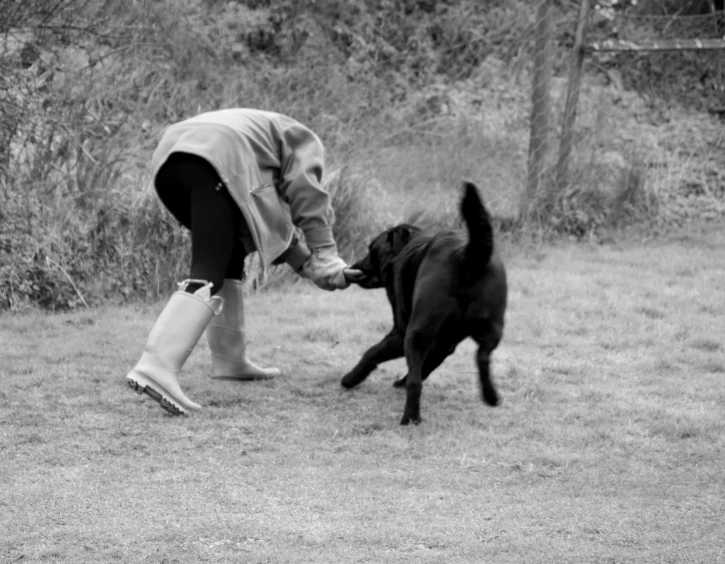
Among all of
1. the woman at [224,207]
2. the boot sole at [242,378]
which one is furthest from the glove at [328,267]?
the boot sole at [242,378]

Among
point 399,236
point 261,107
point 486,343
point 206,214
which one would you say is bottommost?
point 261,107

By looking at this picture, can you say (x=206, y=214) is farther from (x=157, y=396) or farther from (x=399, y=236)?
(x=399, y=236)

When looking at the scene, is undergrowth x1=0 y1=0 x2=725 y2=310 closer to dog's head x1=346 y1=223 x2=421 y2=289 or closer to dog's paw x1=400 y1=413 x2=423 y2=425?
dog's head x1=346 y1=223 x2=421 y2=289

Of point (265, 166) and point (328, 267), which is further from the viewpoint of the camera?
point (328, 267)

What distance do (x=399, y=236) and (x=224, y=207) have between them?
987 mm

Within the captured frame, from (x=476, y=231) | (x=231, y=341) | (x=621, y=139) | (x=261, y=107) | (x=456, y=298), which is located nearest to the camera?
(x=476, y=231)

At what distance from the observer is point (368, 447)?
172 inches

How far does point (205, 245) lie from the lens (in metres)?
4.60

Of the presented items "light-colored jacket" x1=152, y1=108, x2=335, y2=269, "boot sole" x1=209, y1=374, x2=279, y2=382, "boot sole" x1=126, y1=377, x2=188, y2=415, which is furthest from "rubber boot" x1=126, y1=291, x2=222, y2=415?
"boot sole" x1=209, y1=374, x2=279, y2=382

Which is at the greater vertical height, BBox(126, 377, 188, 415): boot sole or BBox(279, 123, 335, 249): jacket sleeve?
BBox(279, 123, 335, 249): jacket sleeve

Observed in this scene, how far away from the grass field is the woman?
1.19 feet

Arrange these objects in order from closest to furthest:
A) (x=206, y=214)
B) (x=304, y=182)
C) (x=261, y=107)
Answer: (x=206, y=214), (x=304, y=182), (x=261, y=107)

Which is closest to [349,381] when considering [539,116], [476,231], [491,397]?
[491,397]

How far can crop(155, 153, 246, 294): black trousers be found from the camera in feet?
15.0
